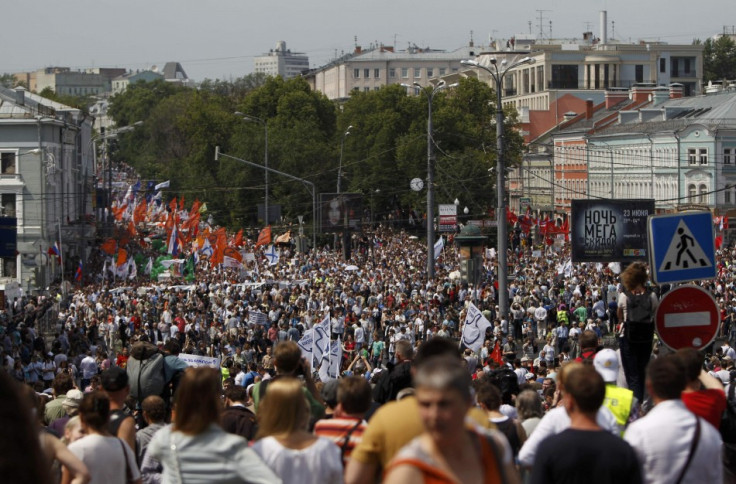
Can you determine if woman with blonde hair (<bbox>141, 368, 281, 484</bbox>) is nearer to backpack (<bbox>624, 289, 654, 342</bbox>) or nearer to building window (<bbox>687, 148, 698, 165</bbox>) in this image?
backpack (<bbox>624, 289, 654, 342</bbox>)

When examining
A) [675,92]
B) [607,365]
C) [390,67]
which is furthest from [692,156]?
[390,67]

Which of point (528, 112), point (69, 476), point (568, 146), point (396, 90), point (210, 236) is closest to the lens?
point (69, 476)

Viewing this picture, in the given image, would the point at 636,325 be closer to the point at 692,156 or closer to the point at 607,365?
the point at 607,365

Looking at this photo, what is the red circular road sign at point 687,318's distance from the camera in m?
9.09

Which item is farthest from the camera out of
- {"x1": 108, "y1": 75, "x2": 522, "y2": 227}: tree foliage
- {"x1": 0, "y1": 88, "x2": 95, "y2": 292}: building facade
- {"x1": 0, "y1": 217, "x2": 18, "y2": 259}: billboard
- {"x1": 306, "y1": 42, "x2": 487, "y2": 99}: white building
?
{"x1": 306, "y1": 42, "x2": 487, "y2": 99}: white building

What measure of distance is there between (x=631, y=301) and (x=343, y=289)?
29.2 m

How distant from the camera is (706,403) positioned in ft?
22.3

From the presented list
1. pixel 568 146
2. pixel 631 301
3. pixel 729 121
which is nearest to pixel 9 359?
pixel 631 301

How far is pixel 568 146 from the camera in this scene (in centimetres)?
9100

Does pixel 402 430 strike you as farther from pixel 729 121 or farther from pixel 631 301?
pixel 729 121

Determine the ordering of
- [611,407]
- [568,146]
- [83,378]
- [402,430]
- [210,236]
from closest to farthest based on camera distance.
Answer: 1. [402,430]
2. [611,407]
3. [83,378]
4. [210,236]
5. [568,146]

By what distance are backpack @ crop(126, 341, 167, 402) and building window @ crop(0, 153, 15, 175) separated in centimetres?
5213

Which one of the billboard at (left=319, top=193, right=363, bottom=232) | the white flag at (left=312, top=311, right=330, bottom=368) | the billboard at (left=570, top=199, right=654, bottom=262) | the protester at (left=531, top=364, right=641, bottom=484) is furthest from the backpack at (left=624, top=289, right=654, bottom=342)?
the billboard at (left=319, top=193, right=363, bottom=232)

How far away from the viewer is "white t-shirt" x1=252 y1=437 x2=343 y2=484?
577 centimetres
